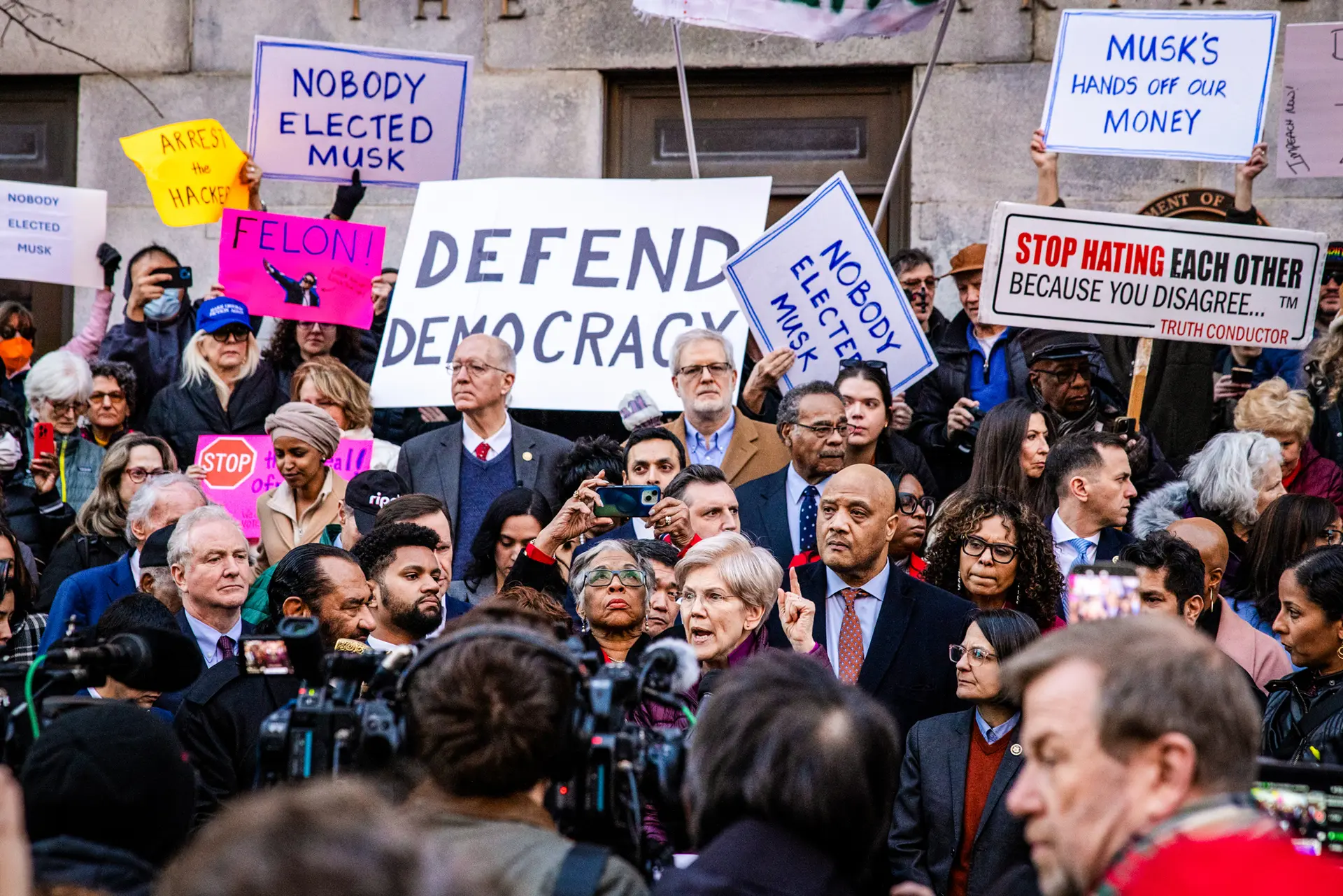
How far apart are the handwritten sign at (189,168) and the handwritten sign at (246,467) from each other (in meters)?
1.65

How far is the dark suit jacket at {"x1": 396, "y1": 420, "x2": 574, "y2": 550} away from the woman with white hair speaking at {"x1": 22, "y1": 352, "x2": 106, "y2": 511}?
1.64 meters

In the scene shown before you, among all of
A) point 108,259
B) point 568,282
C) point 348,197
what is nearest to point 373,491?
point 568,282

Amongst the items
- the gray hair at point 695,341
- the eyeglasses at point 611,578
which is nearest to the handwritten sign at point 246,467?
the gray hair at point 695,341

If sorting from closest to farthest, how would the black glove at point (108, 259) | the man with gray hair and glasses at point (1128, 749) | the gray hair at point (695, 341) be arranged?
the man with gray hair and glasses at point (1128, 749) → the gray hair at point (695, 341) → the black glove at point (108, 259)

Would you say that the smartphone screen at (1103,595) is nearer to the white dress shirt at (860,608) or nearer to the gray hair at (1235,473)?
the white dress shirt at (860,608)

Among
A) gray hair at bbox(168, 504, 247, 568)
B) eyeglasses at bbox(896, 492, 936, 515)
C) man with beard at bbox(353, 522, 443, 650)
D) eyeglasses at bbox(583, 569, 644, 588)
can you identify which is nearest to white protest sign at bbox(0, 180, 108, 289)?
gray hair at bbox(168, 504, 247, 568)

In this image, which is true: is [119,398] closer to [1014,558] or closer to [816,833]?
[1014,558]

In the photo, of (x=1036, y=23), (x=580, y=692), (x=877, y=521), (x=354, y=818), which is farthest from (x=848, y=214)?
(x=354, y=818)

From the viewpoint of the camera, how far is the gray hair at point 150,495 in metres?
6.91

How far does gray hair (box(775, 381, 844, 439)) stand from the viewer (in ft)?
22.9

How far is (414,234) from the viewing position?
29.7 ft

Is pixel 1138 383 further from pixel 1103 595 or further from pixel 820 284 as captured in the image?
pixel 1103 595

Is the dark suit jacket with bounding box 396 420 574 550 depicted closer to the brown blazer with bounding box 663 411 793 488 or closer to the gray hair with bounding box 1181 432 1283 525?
the brown blazer with bounding box 663 411 793 488

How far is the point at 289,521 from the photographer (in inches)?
289
